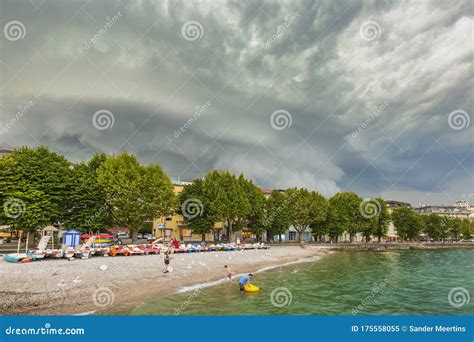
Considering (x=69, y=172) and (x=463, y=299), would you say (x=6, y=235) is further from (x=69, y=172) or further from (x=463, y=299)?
(x=463, y=299)

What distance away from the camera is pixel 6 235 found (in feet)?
221

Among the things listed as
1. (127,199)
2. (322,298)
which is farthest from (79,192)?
(322,298)

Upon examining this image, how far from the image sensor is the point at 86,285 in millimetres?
24312

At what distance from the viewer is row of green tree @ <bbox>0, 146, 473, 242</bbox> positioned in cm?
4466

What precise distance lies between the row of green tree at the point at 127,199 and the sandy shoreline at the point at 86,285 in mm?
15203

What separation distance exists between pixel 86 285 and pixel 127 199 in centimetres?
3235

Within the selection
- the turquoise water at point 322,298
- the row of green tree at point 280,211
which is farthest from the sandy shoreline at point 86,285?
the row of green tree at point 280,211

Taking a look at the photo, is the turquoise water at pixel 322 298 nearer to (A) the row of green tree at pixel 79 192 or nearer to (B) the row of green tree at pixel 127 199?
(A) the row of green tree at pixel 79 192

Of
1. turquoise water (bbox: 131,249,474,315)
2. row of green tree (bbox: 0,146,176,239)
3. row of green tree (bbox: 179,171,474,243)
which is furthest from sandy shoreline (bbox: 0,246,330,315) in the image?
row of green tree (bbox: 179,171,474,243)

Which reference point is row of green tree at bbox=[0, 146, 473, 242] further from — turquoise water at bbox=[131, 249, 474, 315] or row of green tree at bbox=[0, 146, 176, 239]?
turquoise water at bbox=[131, 249, 474, 315]

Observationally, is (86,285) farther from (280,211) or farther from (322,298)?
(280,211)

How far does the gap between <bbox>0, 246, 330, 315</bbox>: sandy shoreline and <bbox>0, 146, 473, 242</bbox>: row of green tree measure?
1520 centimetres

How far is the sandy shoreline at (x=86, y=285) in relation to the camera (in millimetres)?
19219

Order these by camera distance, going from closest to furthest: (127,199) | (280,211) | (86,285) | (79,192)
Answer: (86,285), (79,192), (127,199), (280,211)
